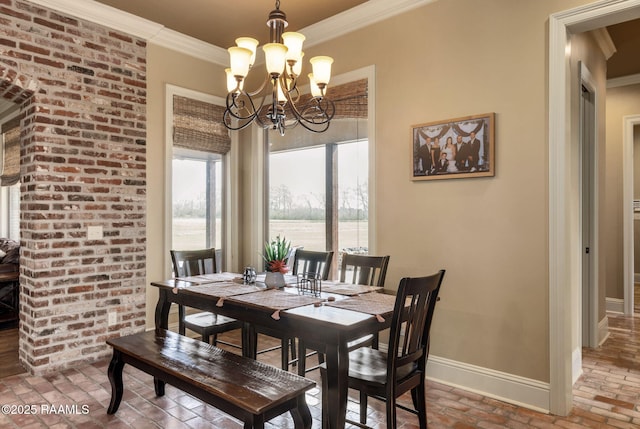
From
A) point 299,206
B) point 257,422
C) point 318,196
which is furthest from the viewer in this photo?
point 299,206

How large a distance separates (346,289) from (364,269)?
410mm

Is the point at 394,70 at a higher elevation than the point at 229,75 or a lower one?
higher

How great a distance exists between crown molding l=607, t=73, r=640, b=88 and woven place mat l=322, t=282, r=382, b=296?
4.84 meters

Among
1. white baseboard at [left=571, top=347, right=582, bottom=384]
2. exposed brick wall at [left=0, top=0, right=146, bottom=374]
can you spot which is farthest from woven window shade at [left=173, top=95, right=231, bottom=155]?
white baseboard at [left=571, top=347, right=582, bottom=384]

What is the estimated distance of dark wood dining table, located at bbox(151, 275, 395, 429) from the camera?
6.36 feet

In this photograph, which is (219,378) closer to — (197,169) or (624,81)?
(197,169)

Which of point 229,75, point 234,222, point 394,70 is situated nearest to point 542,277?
point 394,70

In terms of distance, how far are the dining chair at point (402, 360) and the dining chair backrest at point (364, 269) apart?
0.75 meters

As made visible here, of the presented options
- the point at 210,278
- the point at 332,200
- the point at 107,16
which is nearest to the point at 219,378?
the point at 210,278

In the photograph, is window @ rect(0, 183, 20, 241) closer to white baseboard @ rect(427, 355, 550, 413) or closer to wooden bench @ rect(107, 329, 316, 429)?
wooden bench @ rect(107, 329, 316, 429)

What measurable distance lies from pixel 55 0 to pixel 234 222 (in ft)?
8.53

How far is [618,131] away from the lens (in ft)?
17.6

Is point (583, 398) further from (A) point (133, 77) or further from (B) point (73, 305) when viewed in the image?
(A) point (133, 77)

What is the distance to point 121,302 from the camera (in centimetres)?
373
